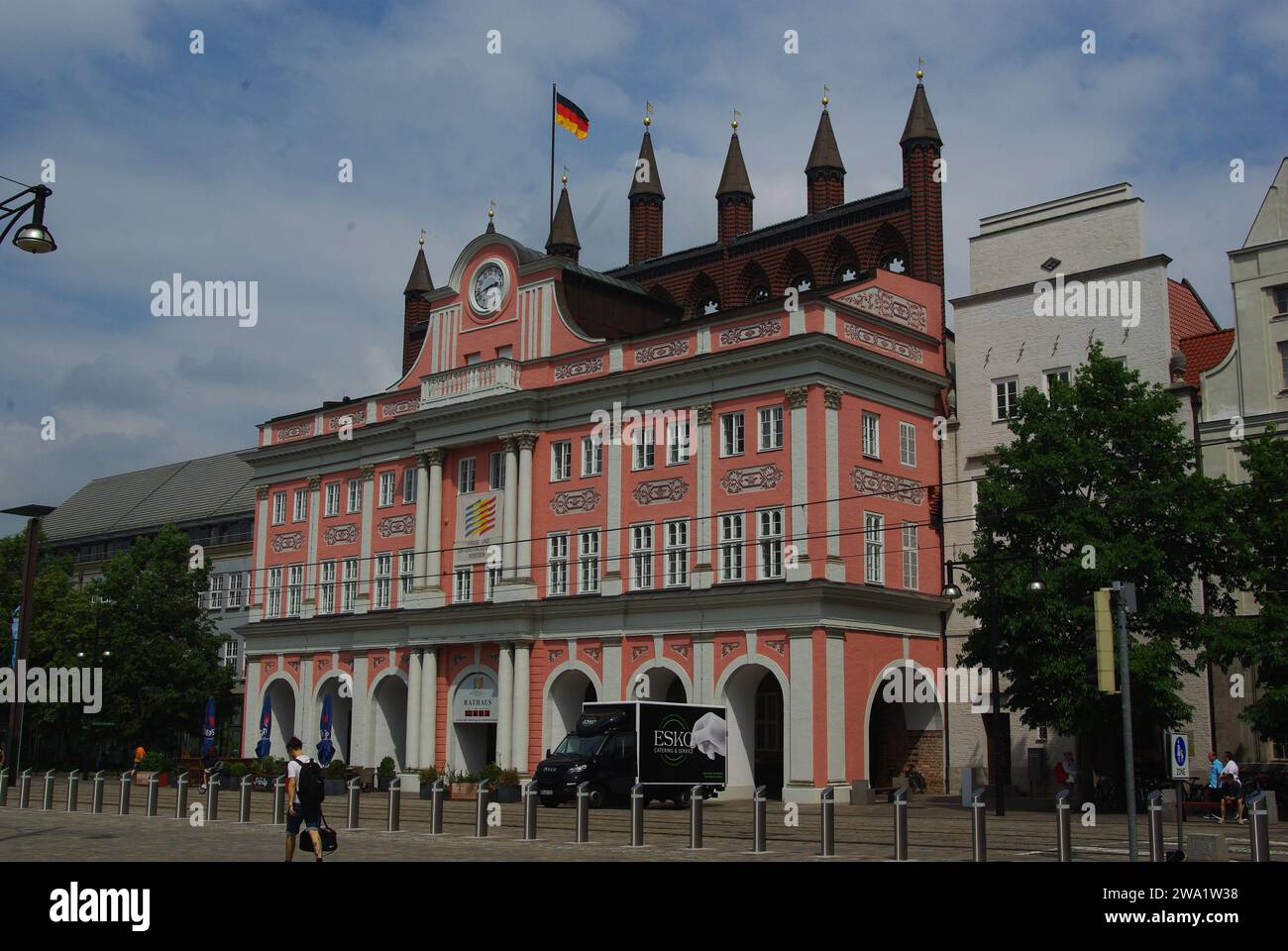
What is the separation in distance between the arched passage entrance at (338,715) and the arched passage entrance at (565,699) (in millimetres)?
12918

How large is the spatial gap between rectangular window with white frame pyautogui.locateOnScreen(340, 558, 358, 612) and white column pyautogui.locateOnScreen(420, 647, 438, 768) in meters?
6.59

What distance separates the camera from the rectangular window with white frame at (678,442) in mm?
48219

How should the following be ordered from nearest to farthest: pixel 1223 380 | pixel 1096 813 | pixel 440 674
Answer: pixel 1096 813 → pixel 1223 380 → pixel 440 674

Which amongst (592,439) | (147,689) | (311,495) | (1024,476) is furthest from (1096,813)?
(147,689)

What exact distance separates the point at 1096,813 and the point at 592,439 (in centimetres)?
2193

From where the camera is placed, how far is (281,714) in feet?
211

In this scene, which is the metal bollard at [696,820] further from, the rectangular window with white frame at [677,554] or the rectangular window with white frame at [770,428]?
the rectangular window with white frame at [677,554]

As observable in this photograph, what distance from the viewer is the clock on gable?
5622 cm

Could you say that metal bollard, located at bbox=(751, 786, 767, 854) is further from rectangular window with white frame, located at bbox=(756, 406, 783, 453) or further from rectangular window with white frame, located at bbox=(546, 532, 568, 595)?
rectangular window with white frame, located at bbox=(546, 532, 568, 595)

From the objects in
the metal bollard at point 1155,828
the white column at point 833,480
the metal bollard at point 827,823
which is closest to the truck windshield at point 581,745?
the white column at point 833,480

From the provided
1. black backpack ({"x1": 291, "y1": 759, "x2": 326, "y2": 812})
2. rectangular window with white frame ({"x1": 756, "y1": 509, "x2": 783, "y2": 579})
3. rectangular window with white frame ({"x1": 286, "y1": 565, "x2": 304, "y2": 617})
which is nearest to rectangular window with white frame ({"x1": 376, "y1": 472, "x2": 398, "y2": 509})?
rectangular window with white frame ({"x1": 286, "y1": 565, "x2": 304, "y2": 617})

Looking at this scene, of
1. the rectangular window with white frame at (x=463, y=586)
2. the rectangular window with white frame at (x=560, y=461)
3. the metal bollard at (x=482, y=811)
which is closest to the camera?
the metal bollard at (x=482, y=811)

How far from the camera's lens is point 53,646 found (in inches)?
2761
